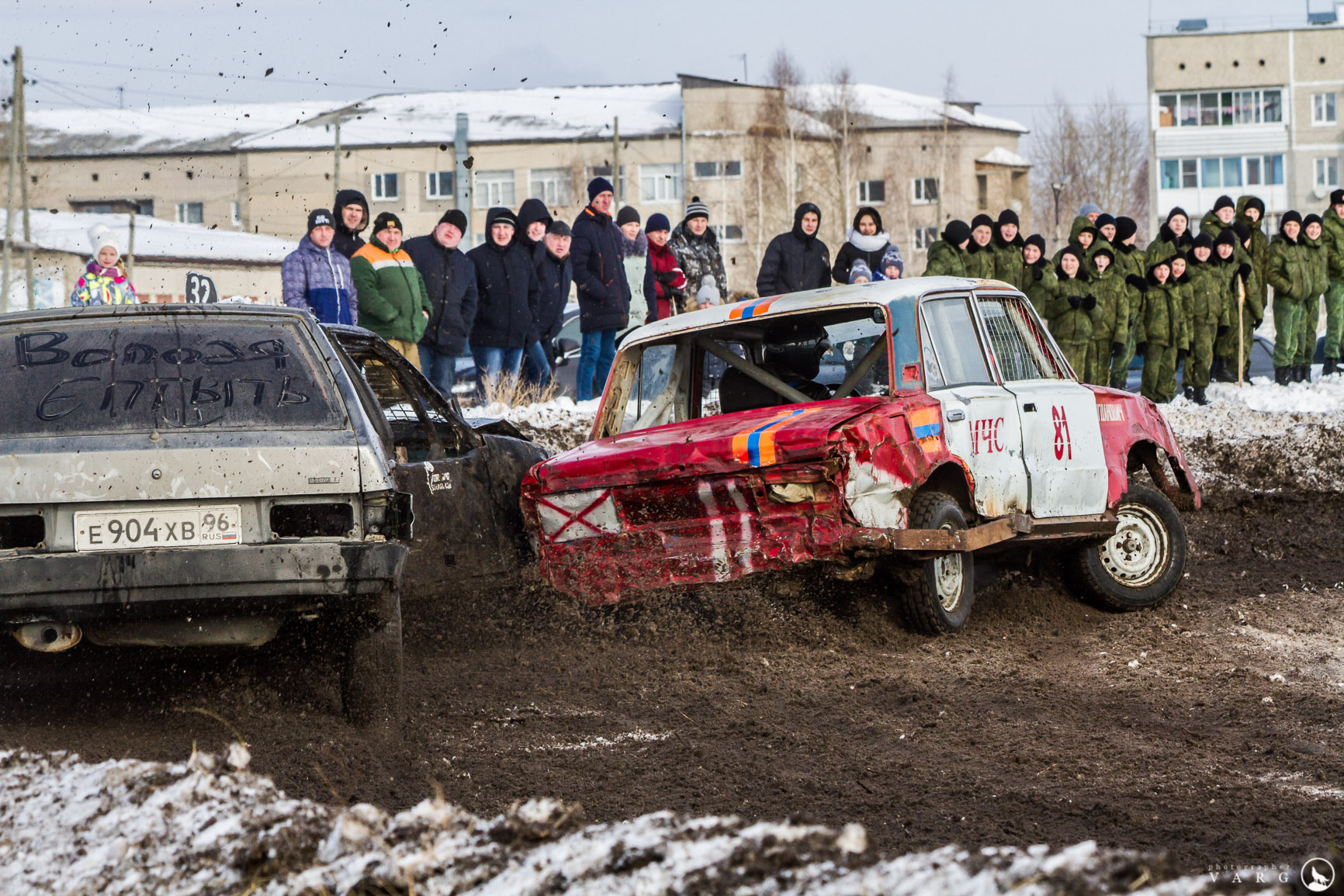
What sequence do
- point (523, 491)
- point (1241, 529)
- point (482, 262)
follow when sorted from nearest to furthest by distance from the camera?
point (523, 491) < point (1241, 529) < point (482, 262)

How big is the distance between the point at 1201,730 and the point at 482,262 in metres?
10.1

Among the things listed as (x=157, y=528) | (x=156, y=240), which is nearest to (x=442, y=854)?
(x=157, y=528)

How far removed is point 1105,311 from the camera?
17.5 meters

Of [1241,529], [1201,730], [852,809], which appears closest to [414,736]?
[852,809]

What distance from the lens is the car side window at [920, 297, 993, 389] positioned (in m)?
7.39

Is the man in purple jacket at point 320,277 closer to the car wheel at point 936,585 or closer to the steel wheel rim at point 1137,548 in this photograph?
the car wheel at point 936,585

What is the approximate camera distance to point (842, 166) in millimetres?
71875

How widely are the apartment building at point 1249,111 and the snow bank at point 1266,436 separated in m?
61.2

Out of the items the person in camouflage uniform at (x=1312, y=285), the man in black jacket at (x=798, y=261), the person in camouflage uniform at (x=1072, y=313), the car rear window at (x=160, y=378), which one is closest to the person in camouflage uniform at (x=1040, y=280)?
the person in camouflage uniform at (x=1072, y=313)

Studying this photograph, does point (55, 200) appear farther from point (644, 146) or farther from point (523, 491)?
point (523, 491)

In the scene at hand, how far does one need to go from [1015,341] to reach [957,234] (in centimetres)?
→ 840

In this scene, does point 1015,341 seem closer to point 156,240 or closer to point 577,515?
point 577,515

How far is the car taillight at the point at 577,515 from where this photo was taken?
7.14 metres

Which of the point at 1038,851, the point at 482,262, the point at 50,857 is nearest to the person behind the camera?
the point at 1038,851
